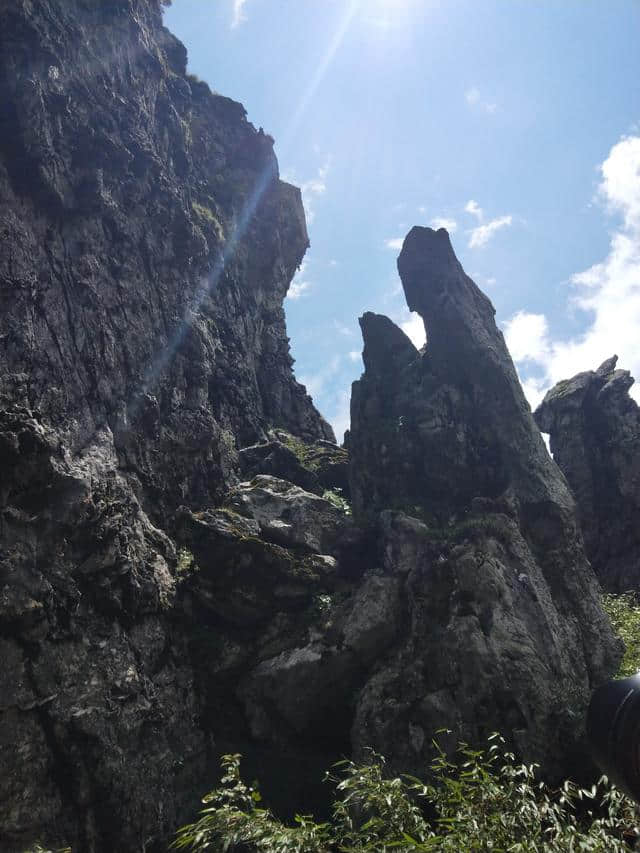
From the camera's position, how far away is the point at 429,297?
2850cm

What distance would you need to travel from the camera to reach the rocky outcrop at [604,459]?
31.9 meters

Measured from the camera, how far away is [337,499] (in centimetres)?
2786

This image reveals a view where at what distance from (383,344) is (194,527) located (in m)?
14.5

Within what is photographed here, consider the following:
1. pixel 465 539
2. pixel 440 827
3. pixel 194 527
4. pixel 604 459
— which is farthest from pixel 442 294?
pixel 440 827

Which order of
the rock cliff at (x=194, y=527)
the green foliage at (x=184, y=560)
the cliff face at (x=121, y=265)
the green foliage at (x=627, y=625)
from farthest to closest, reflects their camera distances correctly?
the cliff face at (x=121, y=265)
the green foliage at (x=184, y=560)
the green foliage at (x=627, y=625)
the rock cliff at (x=194, y=527)

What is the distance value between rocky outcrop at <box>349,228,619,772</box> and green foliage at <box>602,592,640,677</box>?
560 millimetres

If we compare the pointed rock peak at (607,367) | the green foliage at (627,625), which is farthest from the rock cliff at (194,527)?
the pointed rock peak at (607,367)

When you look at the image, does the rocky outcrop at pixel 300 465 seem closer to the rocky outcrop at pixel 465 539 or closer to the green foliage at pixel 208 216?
the rocky outcrop at pixel 465 539

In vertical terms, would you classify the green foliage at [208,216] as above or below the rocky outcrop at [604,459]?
above

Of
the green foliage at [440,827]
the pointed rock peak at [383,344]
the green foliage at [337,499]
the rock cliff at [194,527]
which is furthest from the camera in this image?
the pointed rock peak at [383,344]

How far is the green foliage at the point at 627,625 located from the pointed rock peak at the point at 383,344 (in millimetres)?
14090

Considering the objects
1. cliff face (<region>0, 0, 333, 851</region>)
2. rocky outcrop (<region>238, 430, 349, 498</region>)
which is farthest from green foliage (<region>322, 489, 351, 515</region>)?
cliff face (<region>0, 0, 333, 851</region>)

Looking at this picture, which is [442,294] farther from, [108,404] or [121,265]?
[108,404]

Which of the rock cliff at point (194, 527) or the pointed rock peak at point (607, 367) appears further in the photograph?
the pointed rock peak at point (607, 367)
